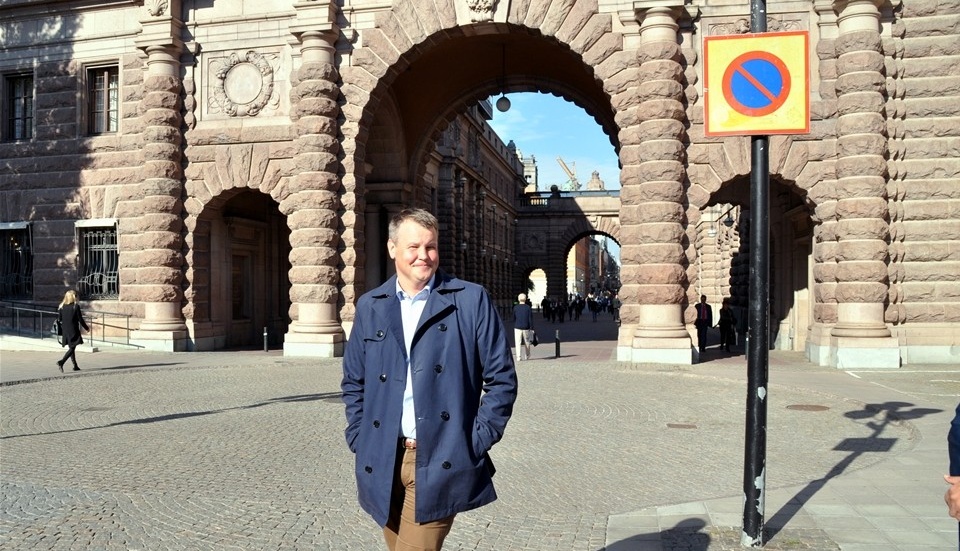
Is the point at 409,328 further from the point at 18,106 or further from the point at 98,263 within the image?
the point at 18,106

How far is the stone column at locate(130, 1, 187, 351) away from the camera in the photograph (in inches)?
842

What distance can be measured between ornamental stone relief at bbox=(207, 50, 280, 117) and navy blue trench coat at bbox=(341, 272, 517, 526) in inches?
746

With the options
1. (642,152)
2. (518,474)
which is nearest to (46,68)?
(642,152)

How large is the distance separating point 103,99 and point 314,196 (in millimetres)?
7873

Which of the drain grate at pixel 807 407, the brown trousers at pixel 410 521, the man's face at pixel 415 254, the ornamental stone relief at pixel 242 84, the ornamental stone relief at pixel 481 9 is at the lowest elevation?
the drain grate at pixel 807 407

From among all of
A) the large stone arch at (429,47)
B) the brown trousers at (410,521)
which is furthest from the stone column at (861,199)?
the brown trousers at (410,521)

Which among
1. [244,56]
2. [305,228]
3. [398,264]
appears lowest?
[398,264]

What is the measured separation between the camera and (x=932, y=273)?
58.2 feet

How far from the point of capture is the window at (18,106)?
24.1 m

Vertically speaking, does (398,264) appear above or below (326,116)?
below

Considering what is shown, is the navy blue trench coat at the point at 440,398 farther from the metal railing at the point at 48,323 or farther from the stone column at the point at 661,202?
the metal railing at the point at 48,323

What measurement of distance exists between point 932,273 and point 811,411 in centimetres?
834

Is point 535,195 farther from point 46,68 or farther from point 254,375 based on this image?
point 254,375

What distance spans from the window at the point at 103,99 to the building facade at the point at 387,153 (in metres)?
0.06
